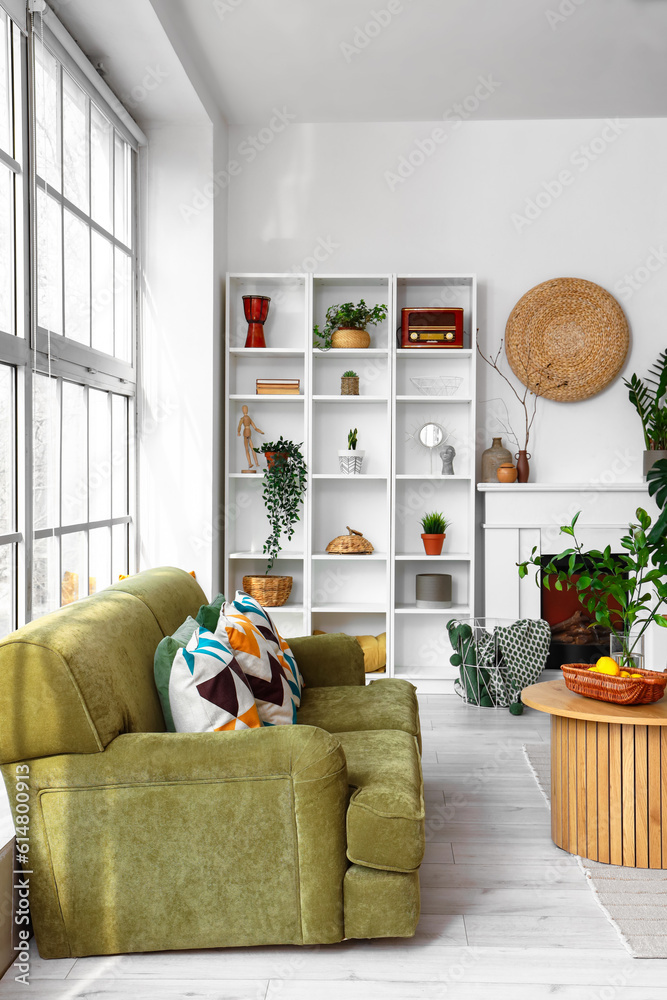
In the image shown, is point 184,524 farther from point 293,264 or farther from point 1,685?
point 1,685

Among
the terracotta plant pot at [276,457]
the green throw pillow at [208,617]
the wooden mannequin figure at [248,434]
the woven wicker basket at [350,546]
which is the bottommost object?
the green throw pillow at [208,617]

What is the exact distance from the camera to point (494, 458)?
462 cm

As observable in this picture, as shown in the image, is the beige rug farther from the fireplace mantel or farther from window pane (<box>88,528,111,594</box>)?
window pane (<box>88,528,111,594</box>)

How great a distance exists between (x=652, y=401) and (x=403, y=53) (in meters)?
2.28

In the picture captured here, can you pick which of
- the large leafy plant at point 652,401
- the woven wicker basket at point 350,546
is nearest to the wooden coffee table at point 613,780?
the woven wicker basket at point 350,546

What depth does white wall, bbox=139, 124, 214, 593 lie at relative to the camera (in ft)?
14.2

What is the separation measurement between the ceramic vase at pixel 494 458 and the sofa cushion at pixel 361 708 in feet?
5.86

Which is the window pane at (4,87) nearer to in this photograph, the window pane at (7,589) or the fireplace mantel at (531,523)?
the window pane at (7,589)

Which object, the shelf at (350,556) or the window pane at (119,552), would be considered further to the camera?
the shelf at (350,556)

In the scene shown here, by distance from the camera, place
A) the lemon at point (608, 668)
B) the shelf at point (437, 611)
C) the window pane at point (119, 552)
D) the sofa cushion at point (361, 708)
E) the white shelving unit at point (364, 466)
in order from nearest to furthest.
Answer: the lemon at point (608, 668)
the sofa cushion at point (361, 708)
the window pane at point (119, 552)
the shelf at point (437, 611)
the white shelving unit at point (364, 466)

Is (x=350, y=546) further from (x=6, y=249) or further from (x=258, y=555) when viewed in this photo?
(x=6, y=249)

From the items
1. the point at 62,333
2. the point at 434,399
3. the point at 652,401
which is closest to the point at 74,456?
the point at 62,333

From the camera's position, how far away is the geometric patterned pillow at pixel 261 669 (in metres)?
2.45

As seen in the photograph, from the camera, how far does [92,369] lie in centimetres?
356
